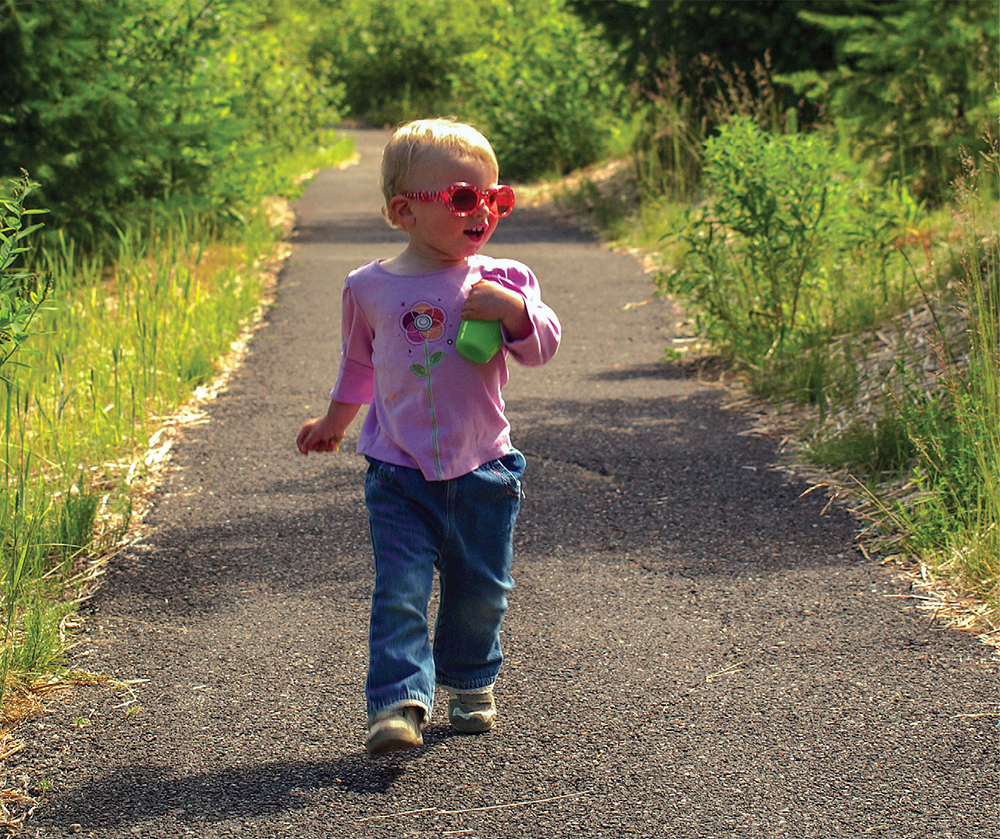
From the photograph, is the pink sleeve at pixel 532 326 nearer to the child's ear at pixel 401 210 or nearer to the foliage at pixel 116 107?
the child's ear at pixel 401 210

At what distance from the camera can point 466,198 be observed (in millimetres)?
2621

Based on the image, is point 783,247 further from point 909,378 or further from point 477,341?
point 477,341

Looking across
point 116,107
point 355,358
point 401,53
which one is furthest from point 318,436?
point 401,53

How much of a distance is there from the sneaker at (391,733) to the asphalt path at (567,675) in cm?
11

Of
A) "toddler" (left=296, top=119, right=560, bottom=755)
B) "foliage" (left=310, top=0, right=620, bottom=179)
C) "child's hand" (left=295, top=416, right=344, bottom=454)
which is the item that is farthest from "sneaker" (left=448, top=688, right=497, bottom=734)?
"foliage" (left=310, top=0, right=620, bottom=179)

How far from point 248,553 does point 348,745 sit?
4.62ft

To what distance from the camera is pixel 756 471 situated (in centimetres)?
491

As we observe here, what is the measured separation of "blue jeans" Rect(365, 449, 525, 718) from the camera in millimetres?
2699

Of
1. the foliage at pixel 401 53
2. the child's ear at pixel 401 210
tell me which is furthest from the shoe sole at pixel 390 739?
the foliage at pixel 401 53

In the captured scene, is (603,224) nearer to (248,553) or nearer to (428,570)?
(248,553)

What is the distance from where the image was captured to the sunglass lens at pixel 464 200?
8.57 ft

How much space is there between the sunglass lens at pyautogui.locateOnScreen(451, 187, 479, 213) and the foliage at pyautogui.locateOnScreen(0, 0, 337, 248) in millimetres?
5736

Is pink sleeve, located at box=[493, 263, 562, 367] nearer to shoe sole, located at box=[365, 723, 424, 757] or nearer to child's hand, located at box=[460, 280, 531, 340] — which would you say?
child's hand, located at box=[460, 280, 531, 340]

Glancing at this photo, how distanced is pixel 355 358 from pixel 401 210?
402 mm
